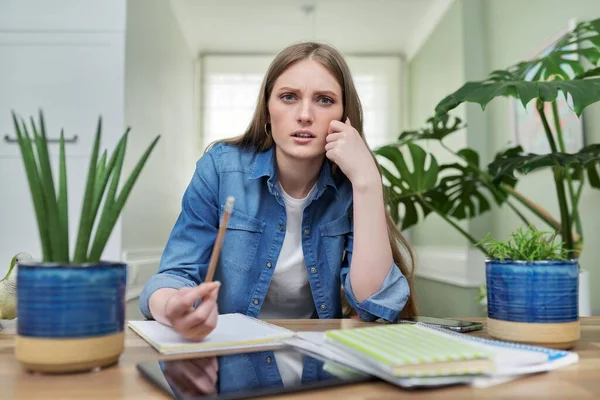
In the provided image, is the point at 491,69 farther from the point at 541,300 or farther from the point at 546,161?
the point at 541,300

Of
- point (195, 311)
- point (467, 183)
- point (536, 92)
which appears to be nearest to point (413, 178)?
point (467, 183)

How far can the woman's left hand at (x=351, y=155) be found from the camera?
3.61ft

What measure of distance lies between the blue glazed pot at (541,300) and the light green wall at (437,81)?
9.24 ft

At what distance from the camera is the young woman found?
1082mm

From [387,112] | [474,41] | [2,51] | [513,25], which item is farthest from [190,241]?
[387,112]

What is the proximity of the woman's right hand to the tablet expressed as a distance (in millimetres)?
53

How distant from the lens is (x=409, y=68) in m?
5.30

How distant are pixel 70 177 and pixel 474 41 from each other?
99.7 inches

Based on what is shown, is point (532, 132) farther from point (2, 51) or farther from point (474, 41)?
point (2, 51)

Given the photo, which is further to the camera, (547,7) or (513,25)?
(513,25)

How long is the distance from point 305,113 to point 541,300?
63 centimetres

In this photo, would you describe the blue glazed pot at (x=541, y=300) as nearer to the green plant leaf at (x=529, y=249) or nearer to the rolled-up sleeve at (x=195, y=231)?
the green plant leaf at (x=529, y=249)

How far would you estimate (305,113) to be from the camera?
45.5 inches

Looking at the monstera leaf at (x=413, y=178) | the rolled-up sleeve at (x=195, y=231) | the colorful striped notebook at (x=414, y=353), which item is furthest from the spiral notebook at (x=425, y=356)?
the monstera leaf at (x=413, y=178)
